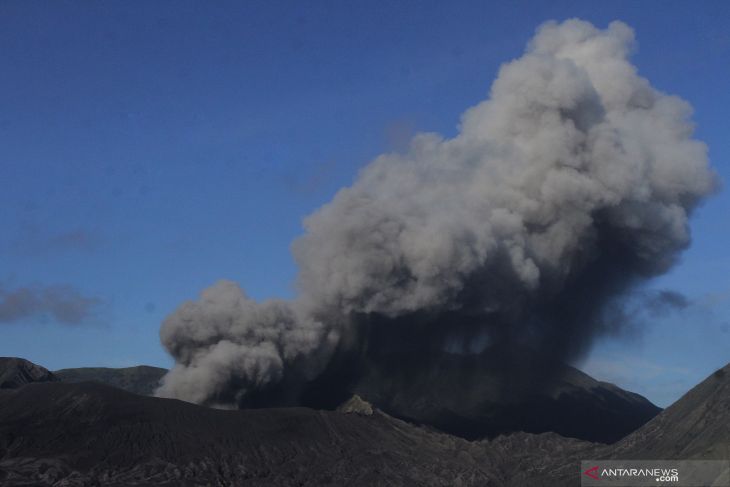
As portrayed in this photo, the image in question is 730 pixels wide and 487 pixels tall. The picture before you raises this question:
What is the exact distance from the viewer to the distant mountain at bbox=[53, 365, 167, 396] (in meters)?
136

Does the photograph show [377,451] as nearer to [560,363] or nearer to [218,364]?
[218,364]

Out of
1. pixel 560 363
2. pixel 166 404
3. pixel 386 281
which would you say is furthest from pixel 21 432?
pixel 560 363

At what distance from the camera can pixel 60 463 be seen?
6538 centimetres

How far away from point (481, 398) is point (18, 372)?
169 ft

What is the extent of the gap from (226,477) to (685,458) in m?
29.6

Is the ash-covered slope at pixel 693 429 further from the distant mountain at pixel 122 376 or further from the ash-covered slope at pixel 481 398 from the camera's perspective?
the distant mountain at pixel 122 376

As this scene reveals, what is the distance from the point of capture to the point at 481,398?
93312 mm

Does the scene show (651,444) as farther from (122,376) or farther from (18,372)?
(122,376)

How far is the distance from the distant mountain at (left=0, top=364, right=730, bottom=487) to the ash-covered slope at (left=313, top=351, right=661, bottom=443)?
22.2 feet

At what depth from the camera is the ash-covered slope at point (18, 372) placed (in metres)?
108

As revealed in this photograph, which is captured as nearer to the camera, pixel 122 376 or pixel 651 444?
pixel 651 444

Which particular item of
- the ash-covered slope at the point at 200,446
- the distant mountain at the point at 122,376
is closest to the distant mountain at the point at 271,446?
the ash-covered slope at the point at 200,446

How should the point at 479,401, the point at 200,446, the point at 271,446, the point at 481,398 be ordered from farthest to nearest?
the point at 481,398 < the point at 479,401 < the point at 271,446 < the point at 200,446

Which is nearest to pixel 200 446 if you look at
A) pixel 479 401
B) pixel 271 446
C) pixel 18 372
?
pixel 271 446
